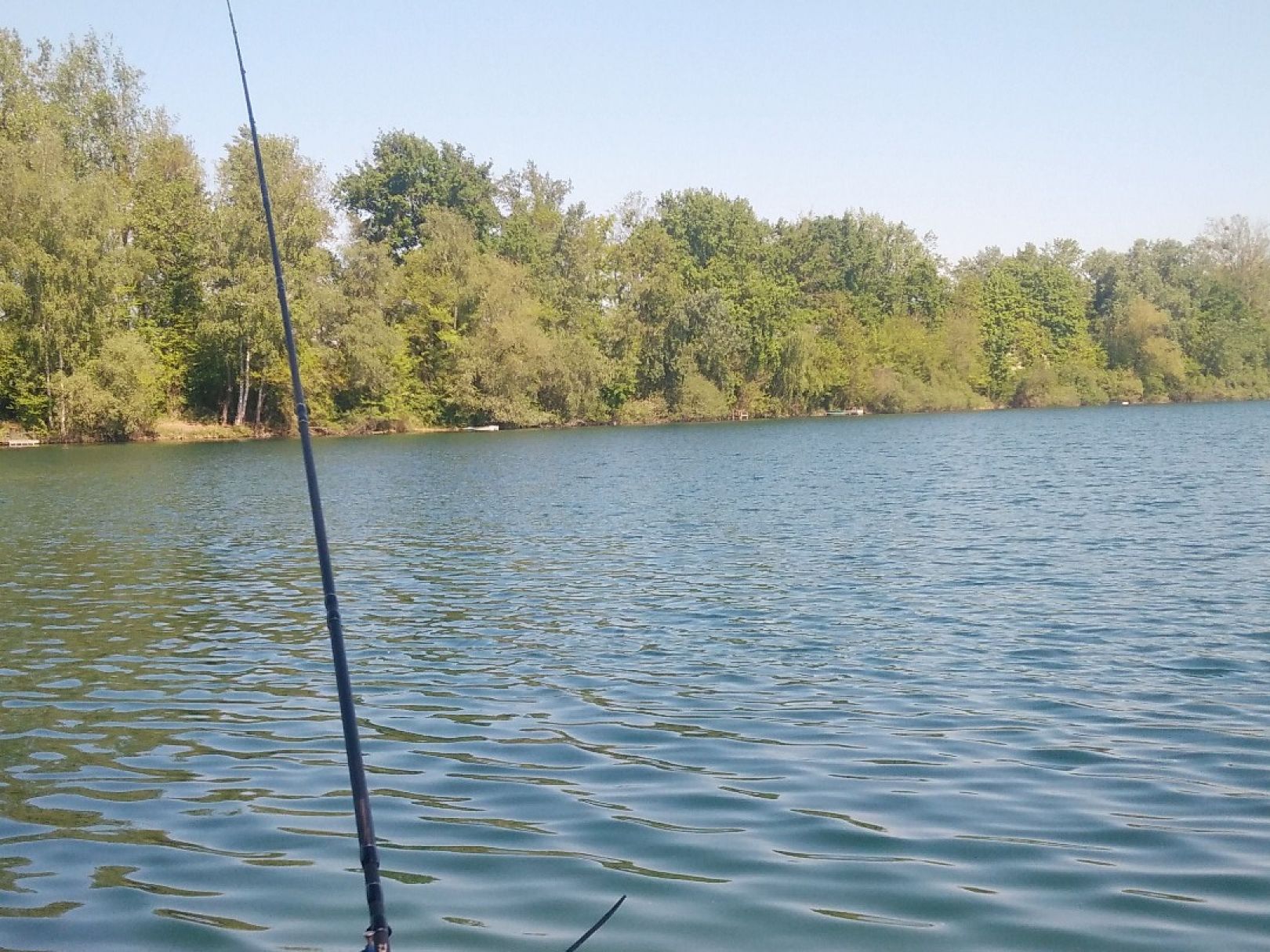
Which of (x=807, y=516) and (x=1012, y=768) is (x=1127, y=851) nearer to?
(x=1012, y=768)

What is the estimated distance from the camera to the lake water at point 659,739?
6672mm

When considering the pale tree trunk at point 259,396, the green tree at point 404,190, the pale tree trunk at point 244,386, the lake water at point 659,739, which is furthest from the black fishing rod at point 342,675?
the green tree at point 404,190

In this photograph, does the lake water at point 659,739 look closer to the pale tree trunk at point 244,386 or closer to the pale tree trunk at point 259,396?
the pale tree trunk at point 244,386

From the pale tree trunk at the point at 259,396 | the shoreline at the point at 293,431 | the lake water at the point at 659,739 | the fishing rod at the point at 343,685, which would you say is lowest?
the lake water at the point at 659,739

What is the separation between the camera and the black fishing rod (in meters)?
4.20

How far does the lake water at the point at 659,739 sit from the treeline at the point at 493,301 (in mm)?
49169

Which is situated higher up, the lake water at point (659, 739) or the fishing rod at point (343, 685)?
the fishing rod at point (343, 685)

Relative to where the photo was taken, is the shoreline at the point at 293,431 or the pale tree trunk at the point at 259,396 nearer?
the shoreline at the point at 293,431

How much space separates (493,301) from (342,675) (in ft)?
291

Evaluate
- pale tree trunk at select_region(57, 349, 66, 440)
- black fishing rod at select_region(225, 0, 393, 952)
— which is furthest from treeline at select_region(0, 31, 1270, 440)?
black fishing rod at select_region(225, 0, 393, 952)

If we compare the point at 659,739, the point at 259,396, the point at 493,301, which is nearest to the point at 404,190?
the point at 493,301

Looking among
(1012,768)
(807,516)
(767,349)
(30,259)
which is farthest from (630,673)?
(767,349)

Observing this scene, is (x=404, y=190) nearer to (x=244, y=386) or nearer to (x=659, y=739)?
(x=244, y=386)

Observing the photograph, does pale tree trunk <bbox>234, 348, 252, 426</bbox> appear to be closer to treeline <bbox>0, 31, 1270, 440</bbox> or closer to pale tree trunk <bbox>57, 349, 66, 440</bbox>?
treeline <bbox>0, 31, 1270, 440</bbox>
